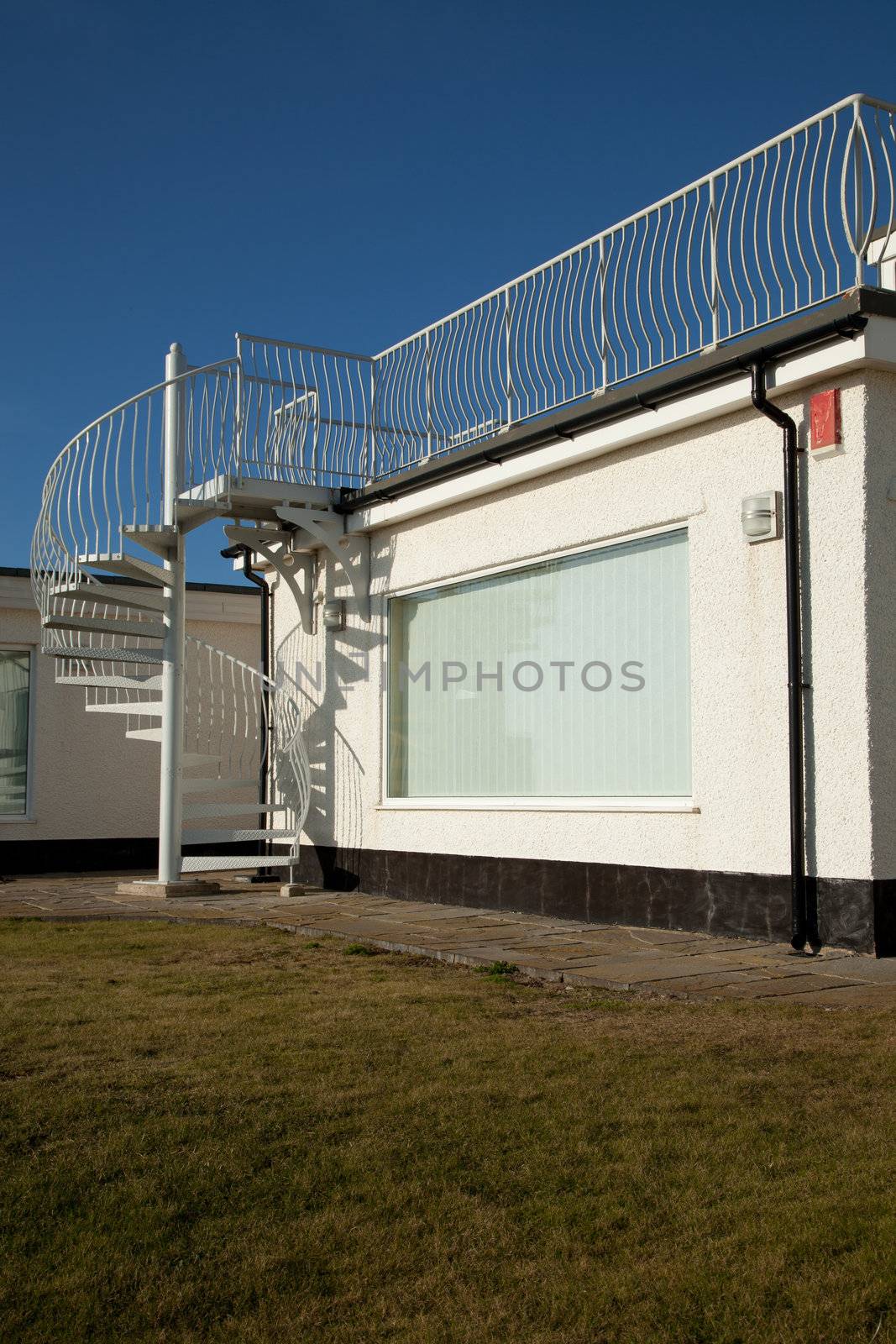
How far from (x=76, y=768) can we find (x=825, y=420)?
9.39 metres

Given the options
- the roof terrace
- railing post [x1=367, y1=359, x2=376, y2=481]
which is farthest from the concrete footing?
railing post [x1=367, y1=359, x2=376, y2=481]

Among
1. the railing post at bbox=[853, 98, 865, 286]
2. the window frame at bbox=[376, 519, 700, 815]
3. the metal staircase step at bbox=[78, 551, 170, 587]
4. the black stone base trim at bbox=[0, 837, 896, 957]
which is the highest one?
the railing post at bbox=[853, 98, 865, 286]

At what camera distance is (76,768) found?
43.6 ft

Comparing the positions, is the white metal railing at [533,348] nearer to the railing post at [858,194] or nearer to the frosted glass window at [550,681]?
the railing post at [858,194]

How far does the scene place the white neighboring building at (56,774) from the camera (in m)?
13.0

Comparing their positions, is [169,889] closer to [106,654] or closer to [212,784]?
[212,784]

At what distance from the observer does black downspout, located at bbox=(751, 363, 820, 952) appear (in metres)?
6.08

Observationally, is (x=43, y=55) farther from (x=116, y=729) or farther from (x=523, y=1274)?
(x=523, y=1274)

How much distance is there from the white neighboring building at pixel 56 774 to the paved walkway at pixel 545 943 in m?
3.10

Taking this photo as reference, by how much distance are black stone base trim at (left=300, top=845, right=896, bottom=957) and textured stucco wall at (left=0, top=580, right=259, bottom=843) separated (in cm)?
409

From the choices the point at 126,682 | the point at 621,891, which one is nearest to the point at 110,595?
the point at 126,682

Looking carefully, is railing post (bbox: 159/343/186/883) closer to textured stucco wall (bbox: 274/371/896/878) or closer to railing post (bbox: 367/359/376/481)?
railing post (bbox: 367/359/376/481)

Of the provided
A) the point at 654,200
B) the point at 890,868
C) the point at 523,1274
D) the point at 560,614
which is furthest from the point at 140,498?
the point at 523,1274

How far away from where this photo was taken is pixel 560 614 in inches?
A: 323
